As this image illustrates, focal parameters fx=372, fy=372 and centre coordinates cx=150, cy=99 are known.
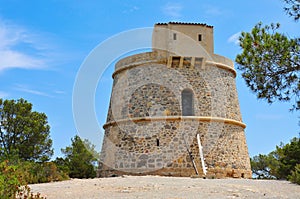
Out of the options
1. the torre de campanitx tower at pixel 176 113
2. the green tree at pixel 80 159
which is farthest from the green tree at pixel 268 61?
the green tree at pixel 80 159

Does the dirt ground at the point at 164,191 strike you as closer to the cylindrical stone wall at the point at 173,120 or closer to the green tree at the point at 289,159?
the cylindrical stone wall at the point at 173,120

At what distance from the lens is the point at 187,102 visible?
48.8 feet

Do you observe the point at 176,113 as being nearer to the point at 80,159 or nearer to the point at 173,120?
the point at 173,120

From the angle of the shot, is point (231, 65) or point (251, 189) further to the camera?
point (231, 65)

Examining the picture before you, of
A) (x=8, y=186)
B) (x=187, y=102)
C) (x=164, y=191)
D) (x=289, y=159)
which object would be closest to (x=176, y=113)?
(x=187, y=102)

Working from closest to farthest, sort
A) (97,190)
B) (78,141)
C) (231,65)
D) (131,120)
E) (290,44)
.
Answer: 1. (290,44)
2. (97,190)
3. (131,120)
4. (231,65)
5. (78,141)

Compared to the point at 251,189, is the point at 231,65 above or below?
above

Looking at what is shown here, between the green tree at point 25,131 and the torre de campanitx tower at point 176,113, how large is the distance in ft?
17.6

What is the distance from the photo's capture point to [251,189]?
7762mm

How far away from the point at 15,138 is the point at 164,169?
9.90 metres

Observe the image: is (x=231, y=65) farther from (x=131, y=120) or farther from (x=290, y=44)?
(x=290, y=44)

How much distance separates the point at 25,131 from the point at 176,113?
928cm

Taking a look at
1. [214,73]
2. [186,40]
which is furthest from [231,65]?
[186,40]

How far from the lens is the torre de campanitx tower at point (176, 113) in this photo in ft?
45.4
